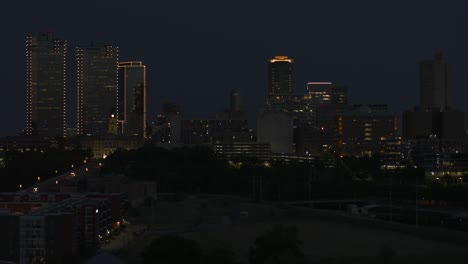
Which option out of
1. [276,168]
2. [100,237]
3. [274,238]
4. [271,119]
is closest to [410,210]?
[276,168]

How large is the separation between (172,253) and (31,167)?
143 feet

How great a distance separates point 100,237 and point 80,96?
395ft

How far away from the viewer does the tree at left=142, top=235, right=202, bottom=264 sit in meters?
24.2

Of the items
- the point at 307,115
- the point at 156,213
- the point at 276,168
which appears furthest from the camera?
the point at 307,115

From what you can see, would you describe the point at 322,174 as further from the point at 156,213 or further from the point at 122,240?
the point at 122,240

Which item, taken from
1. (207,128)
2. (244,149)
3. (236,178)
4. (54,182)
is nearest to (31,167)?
(54,182)

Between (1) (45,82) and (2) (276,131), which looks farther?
(1) (45,82)

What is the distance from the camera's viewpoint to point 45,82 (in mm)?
147125

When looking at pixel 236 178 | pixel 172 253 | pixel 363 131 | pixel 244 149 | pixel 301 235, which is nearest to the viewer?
pixel 172 253

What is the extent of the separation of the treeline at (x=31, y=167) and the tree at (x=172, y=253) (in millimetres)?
33798

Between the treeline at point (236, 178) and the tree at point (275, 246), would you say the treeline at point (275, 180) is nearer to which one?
the treeline at point (236, 178)

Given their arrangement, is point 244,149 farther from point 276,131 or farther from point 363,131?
point 363,131

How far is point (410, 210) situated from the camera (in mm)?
53219

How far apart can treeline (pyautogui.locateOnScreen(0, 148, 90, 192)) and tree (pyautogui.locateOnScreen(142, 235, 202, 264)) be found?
111 feet
